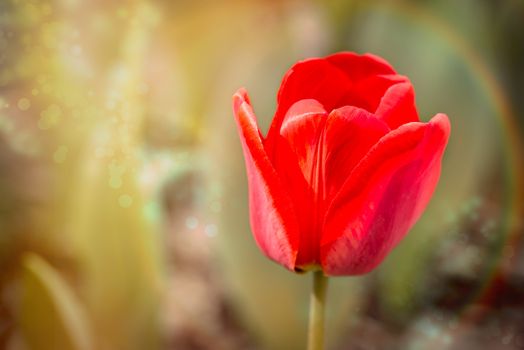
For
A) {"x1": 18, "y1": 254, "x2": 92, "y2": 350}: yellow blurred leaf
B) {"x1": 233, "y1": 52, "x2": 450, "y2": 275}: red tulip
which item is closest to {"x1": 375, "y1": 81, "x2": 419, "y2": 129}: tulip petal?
{"x1": 233, "y1": 52, "x2": 450, "y2": 275}: red tulip

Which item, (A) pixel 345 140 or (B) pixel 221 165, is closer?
(A) pixel 345 140

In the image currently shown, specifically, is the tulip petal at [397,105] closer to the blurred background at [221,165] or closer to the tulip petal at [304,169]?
the tulip petal at [304,169]

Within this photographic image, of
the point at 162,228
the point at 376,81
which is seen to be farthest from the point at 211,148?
the point at 376,81

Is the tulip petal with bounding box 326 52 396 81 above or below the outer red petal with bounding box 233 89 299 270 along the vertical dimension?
above

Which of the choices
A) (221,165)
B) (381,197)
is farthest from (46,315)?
(381,197)

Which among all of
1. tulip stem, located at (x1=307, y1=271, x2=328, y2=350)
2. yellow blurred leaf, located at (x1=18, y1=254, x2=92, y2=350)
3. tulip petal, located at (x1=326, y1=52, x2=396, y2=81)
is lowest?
yellow blurred leaf, located at (x1=18, y1=254, x2=92, y2=350)

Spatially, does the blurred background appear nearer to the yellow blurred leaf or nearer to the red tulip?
the yellow blurred leaf

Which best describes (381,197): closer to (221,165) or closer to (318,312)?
(318,312)
